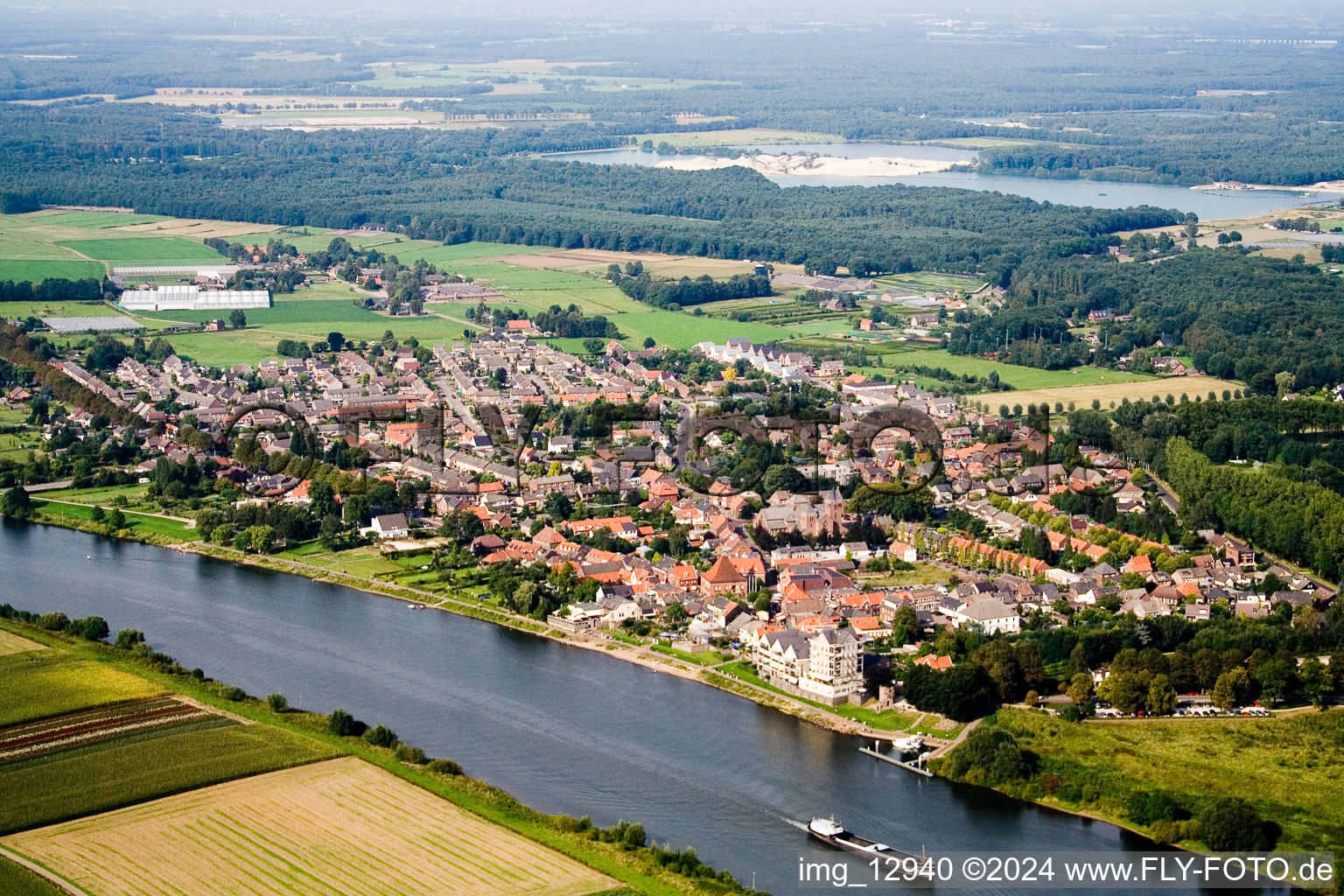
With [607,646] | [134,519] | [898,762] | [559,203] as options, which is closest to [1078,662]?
[898,762]

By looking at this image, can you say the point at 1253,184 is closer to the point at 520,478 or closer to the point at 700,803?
the point at 520,478

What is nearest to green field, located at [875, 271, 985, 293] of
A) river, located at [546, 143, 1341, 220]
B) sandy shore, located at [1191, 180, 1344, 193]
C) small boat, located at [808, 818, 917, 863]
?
river, located at [546, 143, 1341, 220]

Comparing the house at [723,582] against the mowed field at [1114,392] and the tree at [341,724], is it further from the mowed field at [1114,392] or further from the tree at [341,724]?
the mowed field at [1114,392]

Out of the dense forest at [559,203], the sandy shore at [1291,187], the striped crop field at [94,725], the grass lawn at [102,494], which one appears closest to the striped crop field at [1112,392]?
the dense forest at [559,203]

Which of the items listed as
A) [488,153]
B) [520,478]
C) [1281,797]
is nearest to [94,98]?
[488,153]

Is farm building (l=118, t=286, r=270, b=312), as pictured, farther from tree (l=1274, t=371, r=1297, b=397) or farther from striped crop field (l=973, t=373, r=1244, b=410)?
tree (l=1274, t=371, r=1297, b=397)

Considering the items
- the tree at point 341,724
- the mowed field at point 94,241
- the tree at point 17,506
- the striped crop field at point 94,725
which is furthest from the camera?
the mowed field at point 94,241
